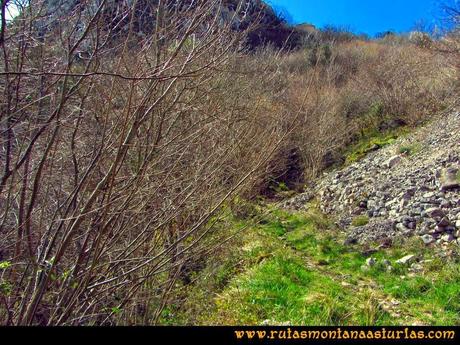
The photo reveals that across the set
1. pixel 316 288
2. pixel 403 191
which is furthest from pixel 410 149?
pixel 316 288

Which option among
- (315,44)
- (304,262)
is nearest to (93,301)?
(304,262)

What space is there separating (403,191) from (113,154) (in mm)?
6514

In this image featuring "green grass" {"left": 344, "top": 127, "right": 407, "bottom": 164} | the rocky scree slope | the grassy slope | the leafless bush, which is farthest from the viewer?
"green grass" {"left": 344, "top": 127, "right": 407, "bottom": 164}

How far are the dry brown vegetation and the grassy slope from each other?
2.08 feet

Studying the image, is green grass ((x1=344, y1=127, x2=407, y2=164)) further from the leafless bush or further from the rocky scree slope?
the leafless bush

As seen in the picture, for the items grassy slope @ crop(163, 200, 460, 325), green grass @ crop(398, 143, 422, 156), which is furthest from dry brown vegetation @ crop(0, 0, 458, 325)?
green grass @ crop(398, 143, 422, 156)

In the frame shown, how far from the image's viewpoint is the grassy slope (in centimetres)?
429

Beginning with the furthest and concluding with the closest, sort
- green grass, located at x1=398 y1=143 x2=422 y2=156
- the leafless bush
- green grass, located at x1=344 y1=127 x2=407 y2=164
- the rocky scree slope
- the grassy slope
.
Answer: green grass, located at x1=344 y1=127 x2=407 y2=164 < green grass, located at x1=398 y1=143 x2=422 y2=156 < the rocky scree slope < the grassy slope < the leafless bush

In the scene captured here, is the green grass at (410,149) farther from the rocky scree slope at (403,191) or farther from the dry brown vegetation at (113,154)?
the dry brown vegetation at (113,154)

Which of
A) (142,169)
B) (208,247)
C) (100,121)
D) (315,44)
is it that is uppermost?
(315,44)

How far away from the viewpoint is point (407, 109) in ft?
45.1

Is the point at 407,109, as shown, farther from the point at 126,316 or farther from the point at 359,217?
the point at 126,316

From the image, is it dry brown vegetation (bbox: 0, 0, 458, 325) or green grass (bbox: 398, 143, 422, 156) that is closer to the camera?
dry brown vegetation (bbox: 0, 0, 458, 325)

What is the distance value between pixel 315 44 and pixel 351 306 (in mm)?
18966
